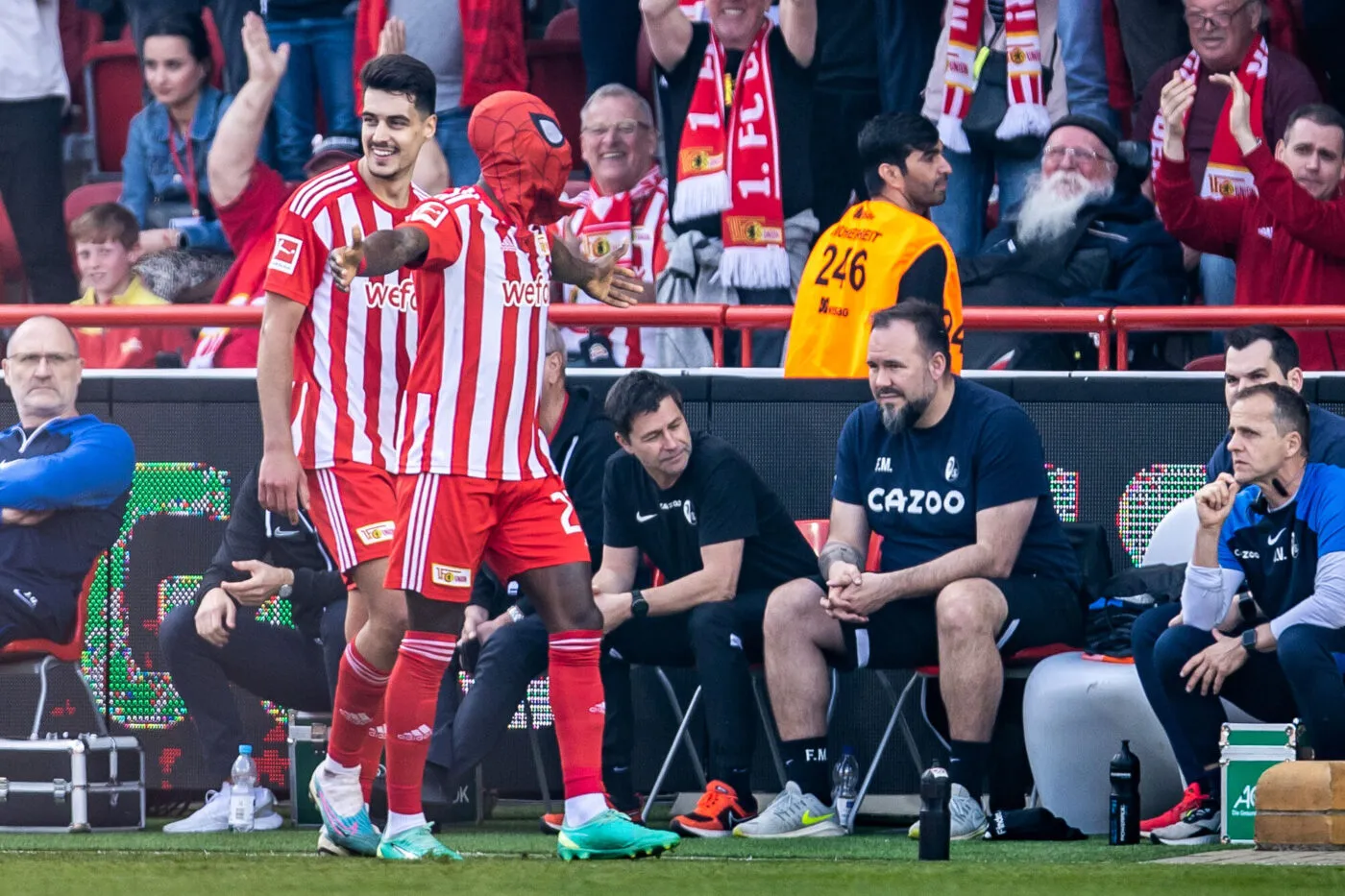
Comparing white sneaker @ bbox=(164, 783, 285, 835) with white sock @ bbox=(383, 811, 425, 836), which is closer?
white sock @ bbox=(383, 811, 425, 836)

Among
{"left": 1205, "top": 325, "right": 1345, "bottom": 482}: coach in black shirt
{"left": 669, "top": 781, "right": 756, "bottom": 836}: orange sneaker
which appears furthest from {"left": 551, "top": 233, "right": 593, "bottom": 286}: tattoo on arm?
{"left": 1205, "top": 325, "right": 1345, "bottom": 482}: coach in black shirt

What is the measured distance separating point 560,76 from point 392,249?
6551 mm

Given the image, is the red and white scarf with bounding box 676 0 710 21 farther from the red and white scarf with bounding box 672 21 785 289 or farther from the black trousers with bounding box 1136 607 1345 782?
the black trousers with bounding box 1136 607 1345 782

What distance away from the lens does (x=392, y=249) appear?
6055mm

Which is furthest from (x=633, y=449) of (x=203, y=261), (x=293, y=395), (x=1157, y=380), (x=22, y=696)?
(x=203, y=261)

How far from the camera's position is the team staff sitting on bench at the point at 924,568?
7.82m

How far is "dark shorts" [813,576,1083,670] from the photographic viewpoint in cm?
795

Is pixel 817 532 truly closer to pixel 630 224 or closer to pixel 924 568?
pixel 924 568

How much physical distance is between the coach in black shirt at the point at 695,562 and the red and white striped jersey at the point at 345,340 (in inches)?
51.7

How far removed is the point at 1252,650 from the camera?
7.49 metres

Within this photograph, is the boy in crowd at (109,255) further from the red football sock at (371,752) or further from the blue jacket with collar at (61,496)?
the red football sock at (371,752)

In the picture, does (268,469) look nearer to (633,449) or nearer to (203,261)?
(633,449)

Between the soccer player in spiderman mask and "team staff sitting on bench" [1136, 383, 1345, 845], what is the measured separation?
2.11 metres

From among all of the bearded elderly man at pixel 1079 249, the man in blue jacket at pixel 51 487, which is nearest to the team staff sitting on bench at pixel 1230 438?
the bearded elderly man at pixel 1079 249
